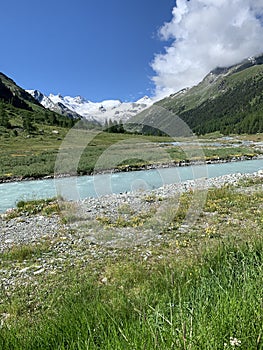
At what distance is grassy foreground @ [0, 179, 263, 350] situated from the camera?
1816mm

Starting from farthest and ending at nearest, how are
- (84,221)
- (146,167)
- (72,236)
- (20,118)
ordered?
(20,118) < (146,167) < (84,221) < (72,236)

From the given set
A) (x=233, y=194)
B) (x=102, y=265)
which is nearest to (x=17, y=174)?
(x=233, y=194)

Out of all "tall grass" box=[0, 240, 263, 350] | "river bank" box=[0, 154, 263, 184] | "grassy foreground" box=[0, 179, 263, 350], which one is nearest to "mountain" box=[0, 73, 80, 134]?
"river bank" box=[0, 154, 263, 184]

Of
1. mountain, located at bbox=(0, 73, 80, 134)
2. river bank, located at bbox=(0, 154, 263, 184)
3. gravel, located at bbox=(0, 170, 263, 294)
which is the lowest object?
gravel, located at bbox=(0, 170, 263, 294)

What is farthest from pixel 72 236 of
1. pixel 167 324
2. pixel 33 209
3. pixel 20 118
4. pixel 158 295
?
pixel 20 118

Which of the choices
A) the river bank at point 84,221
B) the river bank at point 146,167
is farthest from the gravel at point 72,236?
the river bank at point 146,167

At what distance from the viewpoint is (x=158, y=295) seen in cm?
318

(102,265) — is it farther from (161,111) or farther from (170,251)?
(161,111)

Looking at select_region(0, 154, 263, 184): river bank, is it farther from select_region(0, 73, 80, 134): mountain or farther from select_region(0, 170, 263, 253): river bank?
select_region(0, 73, 80, 134): mountain

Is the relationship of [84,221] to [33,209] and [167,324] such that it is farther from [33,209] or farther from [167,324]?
[167,324]

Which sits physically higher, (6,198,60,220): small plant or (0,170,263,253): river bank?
(6,198,60,220): small plant

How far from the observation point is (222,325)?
6.14 feet

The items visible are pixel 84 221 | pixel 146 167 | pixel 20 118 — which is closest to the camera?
pixel 84 221

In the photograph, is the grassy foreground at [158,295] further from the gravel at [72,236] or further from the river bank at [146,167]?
the river bank at [146,167]
